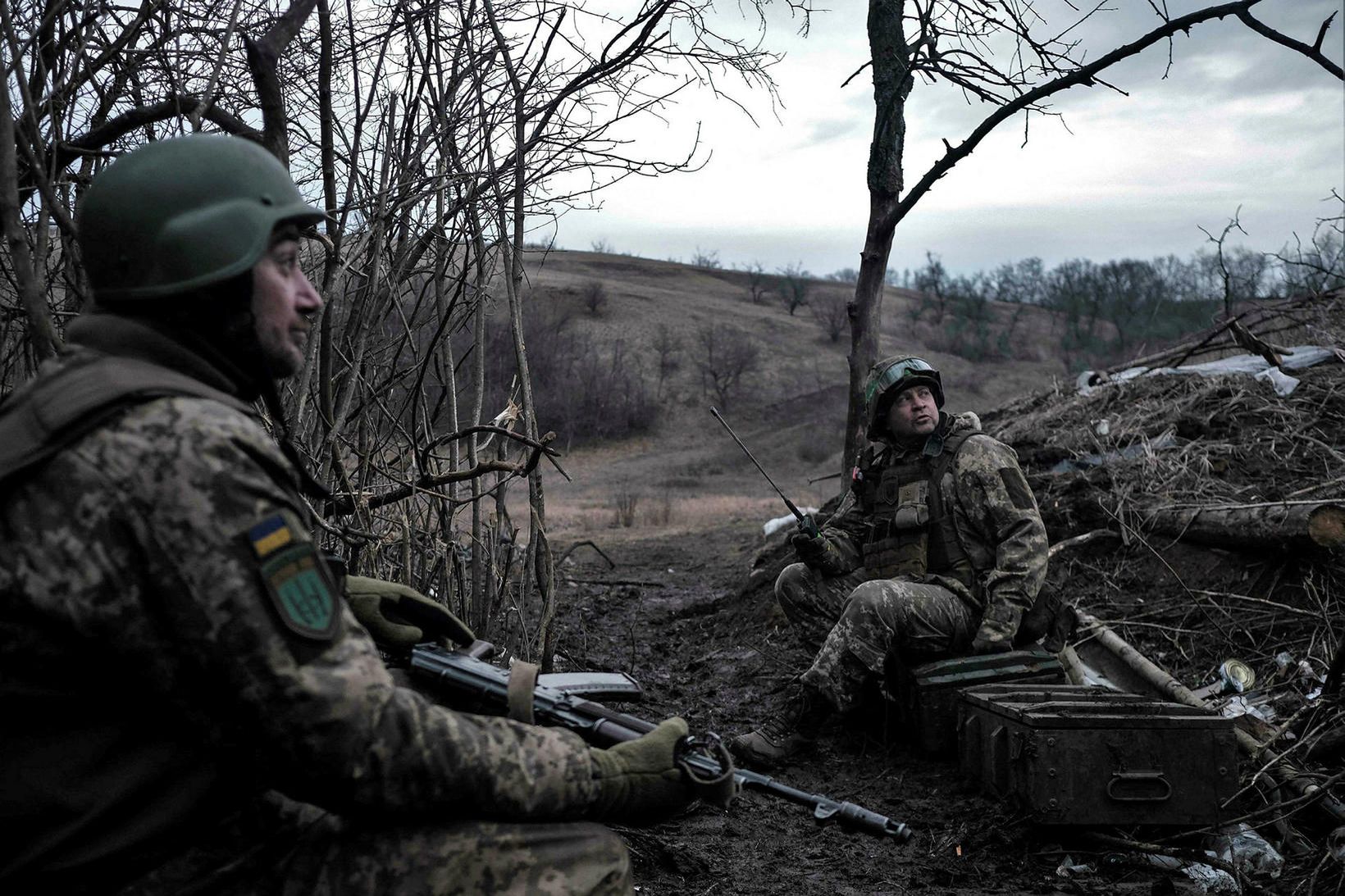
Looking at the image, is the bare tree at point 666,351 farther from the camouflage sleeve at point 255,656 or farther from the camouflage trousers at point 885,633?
the camouflage sleeve at point 255,656

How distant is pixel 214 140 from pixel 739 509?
17397 mm


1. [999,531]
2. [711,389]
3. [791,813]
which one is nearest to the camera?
[791,813]

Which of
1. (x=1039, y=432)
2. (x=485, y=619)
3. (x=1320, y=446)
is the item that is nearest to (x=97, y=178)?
(x=485, y=619)

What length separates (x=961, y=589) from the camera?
16.8ft

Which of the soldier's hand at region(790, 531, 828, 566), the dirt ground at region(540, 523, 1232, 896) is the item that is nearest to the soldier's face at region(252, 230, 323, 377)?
the dirt ground at region(540, 523, 1232, 896)

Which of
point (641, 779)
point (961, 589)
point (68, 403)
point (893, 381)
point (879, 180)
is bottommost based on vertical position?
point (961, 589)

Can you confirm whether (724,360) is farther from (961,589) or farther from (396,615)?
(396,615)

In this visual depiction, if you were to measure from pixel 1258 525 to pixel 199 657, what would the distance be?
578 centimetres

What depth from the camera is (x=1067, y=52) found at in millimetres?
5793

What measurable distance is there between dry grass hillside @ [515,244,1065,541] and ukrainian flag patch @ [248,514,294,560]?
12.8 m

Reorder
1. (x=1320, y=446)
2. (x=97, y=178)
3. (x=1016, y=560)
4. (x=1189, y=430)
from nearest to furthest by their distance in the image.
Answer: (x=97, y=178)
(x=1016, y=560)
(x=1320, y=446)
(x=1189, y=430)

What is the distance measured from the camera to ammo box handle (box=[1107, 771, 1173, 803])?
3.95 metres

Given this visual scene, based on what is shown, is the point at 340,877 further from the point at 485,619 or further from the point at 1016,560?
the point at 1016,560

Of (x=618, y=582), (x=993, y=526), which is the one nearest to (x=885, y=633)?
(x=993, y=526)
